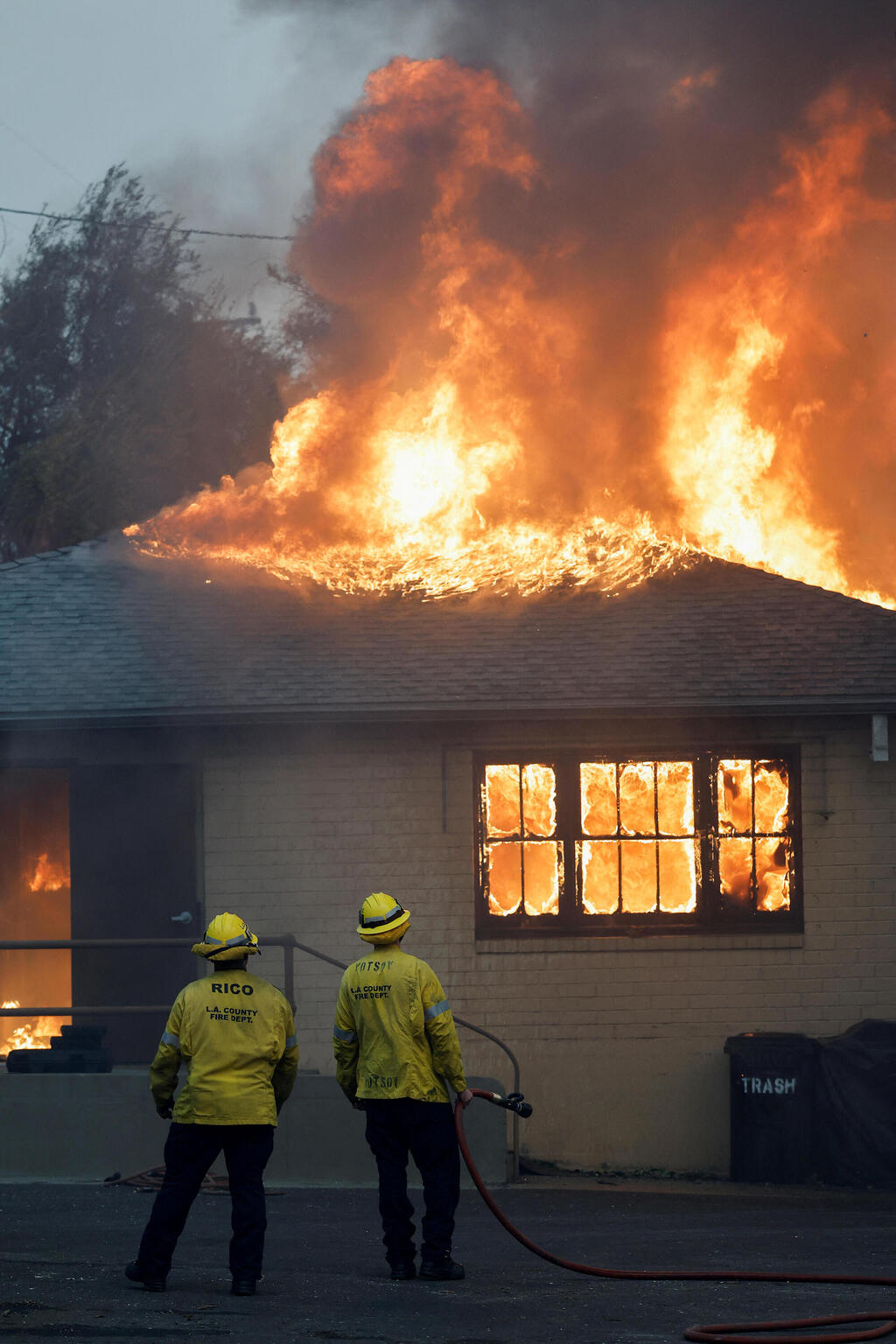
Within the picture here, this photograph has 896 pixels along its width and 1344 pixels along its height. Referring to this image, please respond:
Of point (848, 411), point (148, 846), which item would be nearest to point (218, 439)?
point (848, 411)

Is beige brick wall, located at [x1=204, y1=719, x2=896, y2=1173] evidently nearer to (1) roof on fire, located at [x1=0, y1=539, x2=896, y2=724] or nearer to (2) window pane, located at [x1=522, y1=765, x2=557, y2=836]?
(2) window pane, located at [x1=522, y1=765, x2=557, y2=836]

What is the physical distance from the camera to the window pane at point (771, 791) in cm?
1172

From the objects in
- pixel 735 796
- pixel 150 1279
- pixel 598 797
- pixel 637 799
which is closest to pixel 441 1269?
pixel 150 1279

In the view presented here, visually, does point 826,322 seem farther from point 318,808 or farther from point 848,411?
point 318,808

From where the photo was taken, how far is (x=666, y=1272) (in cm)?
714

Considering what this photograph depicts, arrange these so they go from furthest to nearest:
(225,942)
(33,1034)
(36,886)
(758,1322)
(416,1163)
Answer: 1. (36,886)
2. (33,1034)
3. (416,1163)
4. (225,942)
5. (758,1322)

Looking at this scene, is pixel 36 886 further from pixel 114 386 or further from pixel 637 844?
pixel 114 386

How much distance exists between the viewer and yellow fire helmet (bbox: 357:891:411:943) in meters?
6.86

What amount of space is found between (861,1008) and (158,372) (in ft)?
71.5

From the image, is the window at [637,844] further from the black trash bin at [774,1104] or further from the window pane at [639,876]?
the black trash bin at [774,1104]

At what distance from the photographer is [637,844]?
38.3ft

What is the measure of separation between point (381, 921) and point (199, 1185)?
1367 mm

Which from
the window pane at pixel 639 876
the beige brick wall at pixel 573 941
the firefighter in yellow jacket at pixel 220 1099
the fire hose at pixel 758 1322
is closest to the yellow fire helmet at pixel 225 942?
the firefighter in yellow jacket at pixel 220 1099

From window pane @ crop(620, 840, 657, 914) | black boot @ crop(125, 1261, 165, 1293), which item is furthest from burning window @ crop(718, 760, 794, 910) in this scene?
black boot @ crop(125, 1261, 165, 1293)
